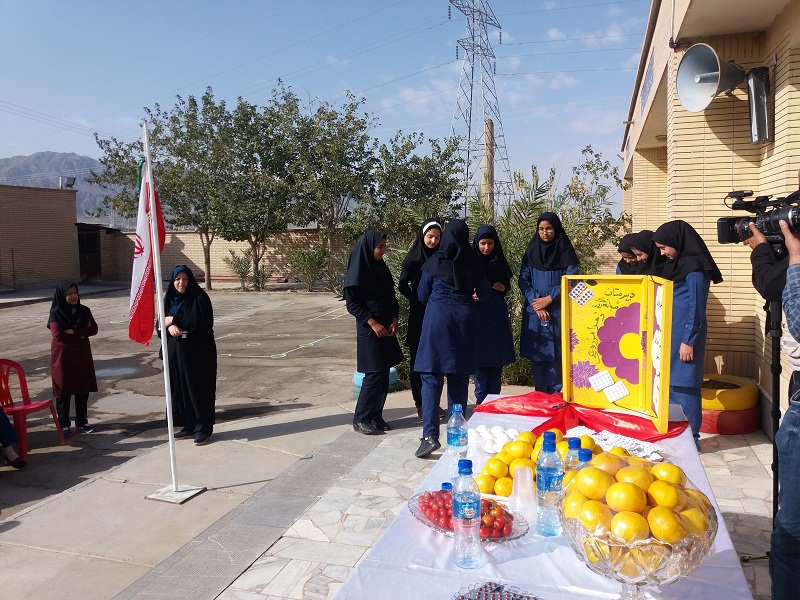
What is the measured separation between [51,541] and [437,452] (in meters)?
2.78

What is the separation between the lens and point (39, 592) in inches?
135

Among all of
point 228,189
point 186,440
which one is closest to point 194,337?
point 186,440

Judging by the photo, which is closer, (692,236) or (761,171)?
(692,236)

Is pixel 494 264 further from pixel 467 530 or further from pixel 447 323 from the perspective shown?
pixel 467 530

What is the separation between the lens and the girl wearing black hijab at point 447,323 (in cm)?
500

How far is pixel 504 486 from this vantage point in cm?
267

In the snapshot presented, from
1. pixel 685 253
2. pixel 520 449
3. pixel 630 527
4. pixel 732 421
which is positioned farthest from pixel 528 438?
pixel 732 421

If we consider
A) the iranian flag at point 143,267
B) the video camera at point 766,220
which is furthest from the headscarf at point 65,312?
the video camera at point 766,220

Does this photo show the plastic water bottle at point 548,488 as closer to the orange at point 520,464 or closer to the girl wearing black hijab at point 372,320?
the orange at point 520,464

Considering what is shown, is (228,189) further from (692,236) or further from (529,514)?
(529,514)

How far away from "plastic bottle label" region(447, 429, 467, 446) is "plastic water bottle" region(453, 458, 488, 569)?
2.78 ft

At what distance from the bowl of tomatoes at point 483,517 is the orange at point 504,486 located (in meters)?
0.16

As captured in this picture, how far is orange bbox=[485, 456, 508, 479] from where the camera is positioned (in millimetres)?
2734

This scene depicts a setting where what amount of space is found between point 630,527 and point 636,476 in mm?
266
